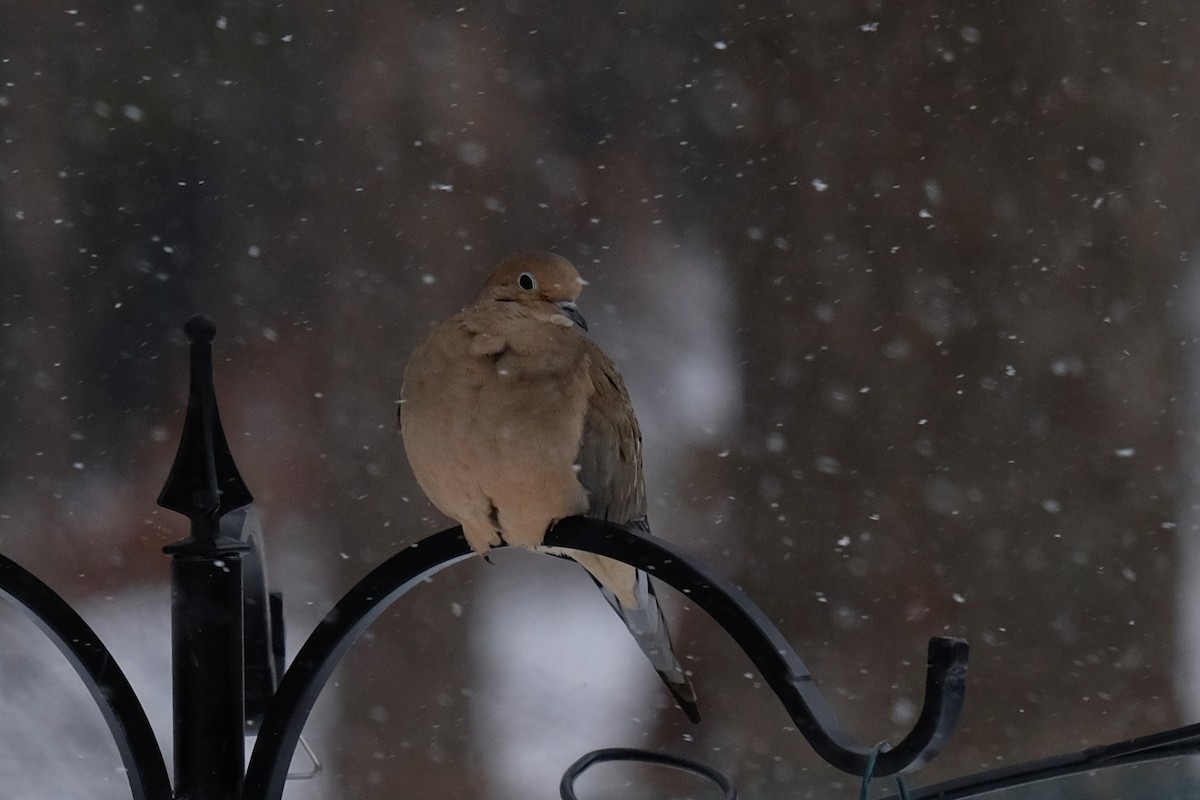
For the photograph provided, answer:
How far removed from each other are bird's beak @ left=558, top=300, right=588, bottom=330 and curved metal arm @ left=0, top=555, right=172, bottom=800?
449 millimetres

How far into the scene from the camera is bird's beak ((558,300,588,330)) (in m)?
0.97

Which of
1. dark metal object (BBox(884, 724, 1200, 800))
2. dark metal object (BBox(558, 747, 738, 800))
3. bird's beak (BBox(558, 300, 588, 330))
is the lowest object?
dark metal object (BBox(884, 724, 1200, 800))

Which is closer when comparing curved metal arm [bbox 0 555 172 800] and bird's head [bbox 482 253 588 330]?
curved metal arm [bbox 0 555 172 800]

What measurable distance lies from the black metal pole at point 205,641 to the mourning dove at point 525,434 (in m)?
0.21

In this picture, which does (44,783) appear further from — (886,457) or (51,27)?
(886,457)

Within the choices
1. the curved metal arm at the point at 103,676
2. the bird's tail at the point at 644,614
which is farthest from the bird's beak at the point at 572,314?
the curved metal arm at the point at 103,676

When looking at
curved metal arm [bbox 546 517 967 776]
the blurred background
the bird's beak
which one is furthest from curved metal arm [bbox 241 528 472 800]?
the blurred background

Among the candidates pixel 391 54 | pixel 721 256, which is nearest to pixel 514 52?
pixel 391 54

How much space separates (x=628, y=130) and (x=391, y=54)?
1.77 ft

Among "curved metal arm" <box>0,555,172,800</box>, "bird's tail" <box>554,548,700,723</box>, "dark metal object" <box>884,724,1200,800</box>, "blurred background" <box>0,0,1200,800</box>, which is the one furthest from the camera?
"blurred background" <box>0,0,1200,800</box>

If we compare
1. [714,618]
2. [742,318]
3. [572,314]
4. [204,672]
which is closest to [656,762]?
[714,618]

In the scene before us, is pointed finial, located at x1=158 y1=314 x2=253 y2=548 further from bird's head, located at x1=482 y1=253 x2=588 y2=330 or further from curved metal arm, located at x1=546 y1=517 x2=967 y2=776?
bird's head, located at x1=482 y1=253 x2=588 y2=330

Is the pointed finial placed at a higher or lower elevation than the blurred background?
lower

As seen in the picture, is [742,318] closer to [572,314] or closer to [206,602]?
[572,314]
